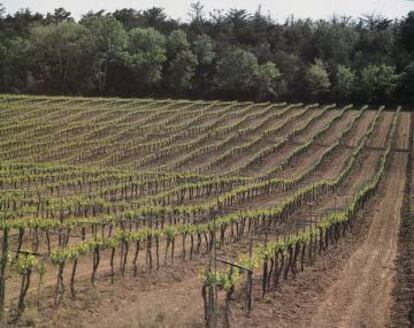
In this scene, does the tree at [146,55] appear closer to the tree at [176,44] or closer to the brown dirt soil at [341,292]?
the tree at [176,44]

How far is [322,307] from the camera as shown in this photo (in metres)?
18.0

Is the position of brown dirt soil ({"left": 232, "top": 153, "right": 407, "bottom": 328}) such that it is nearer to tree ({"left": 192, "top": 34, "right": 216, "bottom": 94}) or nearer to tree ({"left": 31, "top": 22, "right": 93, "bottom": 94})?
tree ({"left": 31, "top": 22, "right": 93, "bottom": 94})

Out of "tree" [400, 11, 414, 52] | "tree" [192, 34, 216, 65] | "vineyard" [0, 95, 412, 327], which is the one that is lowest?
"vineyard" [0, 95, 412, 327]

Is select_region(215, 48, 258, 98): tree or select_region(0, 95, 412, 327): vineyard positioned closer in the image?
select_region(0, 95, 412, 327): vineyard

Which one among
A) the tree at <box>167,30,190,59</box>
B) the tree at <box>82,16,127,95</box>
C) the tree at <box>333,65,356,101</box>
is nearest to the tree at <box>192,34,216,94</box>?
the tree at <box>167,30,190,59</box>

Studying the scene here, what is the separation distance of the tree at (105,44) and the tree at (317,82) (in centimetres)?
2976

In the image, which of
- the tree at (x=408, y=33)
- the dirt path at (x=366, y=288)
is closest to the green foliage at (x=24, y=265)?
the dirt path at (x=366, y=288)

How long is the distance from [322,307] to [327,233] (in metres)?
7.12

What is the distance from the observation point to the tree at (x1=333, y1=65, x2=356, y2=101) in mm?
92938

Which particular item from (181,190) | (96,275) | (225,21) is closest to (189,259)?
(96,275)

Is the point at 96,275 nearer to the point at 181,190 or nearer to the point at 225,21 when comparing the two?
the point at 181,190

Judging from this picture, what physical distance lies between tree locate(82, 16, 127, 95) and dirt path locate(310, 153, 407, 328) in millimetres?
72716

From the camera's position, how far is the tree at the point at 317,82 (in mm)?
94125

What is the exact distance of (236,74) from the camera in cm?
9544
